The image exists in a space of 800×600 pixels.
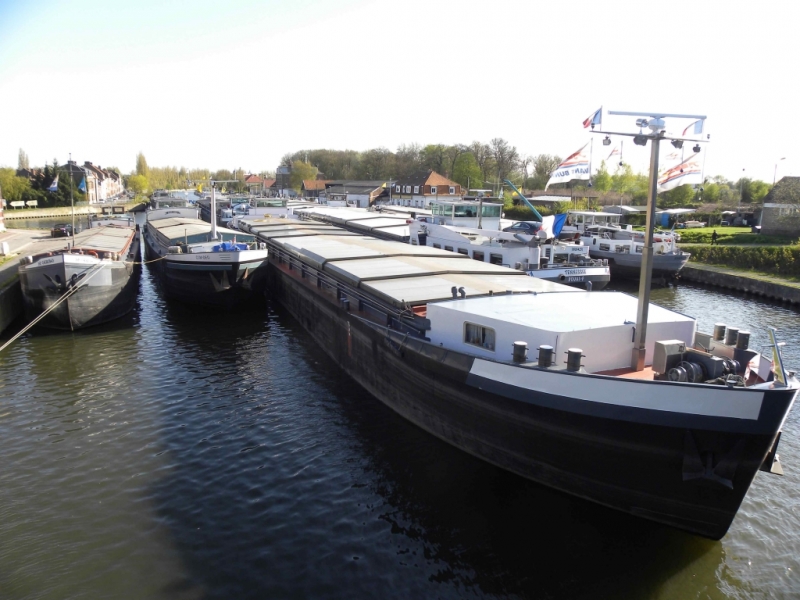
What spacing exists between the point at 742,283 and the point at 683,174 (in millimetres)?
28273

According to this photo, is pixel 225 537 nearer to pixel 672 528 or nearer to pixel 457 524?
pixel 457 524

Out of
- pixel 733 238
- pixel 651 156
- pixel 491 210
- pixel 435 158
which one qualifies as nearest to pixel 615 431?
pixel 651 156

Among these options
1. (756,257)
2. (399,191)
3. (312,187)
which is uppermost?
(312,187)

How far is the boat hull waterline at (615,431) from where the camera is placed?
26.5 ft

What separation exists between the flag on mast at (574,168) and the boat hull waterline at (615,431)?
366 cm

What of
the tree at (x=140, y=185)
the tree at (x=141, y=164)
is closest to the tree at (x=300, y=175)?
the tree at (x=140, y=185)

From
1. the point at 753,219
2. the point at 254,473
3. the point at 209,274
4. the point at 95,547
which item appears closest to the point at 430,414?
the point at 254,473

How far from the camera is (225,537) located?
9352mm

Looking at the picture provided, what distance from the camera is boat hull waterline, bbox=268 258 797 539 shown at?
8070 mm

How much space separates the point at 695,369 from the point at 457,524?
4.97 metres

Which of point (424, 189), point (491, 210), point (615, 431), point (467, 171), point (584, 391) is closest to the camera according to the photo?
point (615, 431)

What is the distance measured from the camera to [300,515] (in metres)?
10.1

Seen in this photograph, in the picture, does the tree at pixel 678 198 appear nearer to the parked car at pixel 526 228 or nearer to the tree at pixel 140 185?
the parked car at pixel 526 228

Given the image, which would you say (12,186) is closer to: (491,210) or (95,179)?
(95,179)
